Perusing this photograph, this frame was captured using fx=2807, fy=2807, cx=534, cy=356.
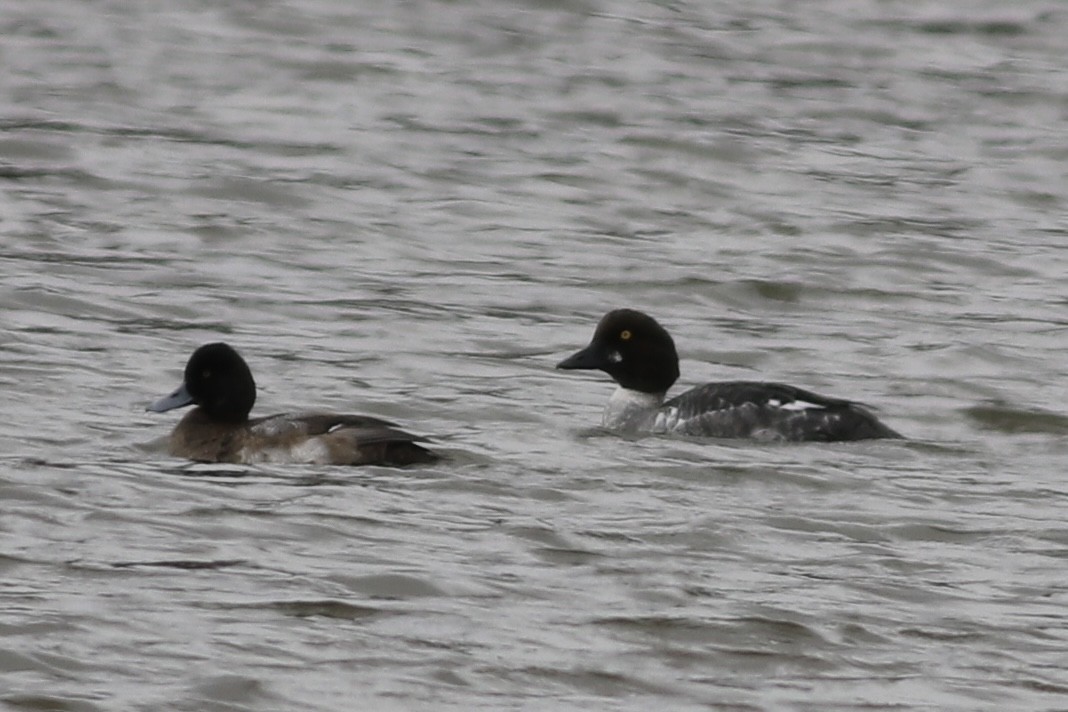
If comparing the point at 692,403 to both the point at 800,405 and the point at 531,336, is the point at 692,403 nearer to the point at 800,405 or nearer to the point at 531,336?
the point at 800,405

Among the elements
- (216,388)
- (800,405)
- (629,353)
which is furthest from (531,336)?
(216,388)

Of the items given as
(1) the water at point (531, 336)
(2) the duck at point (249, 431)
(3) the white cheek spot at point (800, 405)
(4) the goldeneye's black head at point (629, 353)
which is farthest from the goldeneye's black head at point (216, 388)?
(3) the white cheek spot at point (800, 405)

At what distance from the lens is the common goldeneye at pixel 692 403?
42.8ft

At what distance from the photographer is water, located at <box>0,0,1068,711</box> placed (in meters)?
9.22

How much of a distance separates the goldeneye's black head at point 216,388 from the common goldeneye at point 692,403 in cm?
203

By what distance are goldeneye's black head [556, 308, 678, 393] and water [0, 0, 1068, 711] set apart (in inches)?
11.3

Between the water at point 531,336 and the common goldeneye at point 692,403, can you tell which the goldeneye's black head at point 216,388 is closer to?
the water at point 531,336

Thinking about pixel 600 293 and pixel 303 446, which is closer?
pixel 303 446

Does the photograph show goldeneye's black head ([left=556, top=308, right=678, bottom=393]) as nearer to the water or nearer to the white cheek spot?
the water

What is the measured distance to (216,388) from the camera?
12469 mm

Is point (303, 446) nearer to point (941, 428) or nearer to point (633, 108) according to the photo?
point (941, 428)

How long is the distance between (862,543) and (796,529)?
0.32 m

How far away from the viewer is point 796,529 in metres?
11.2

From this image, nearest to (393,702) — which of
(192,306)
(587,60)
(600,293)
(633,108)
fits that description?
(192,306)
